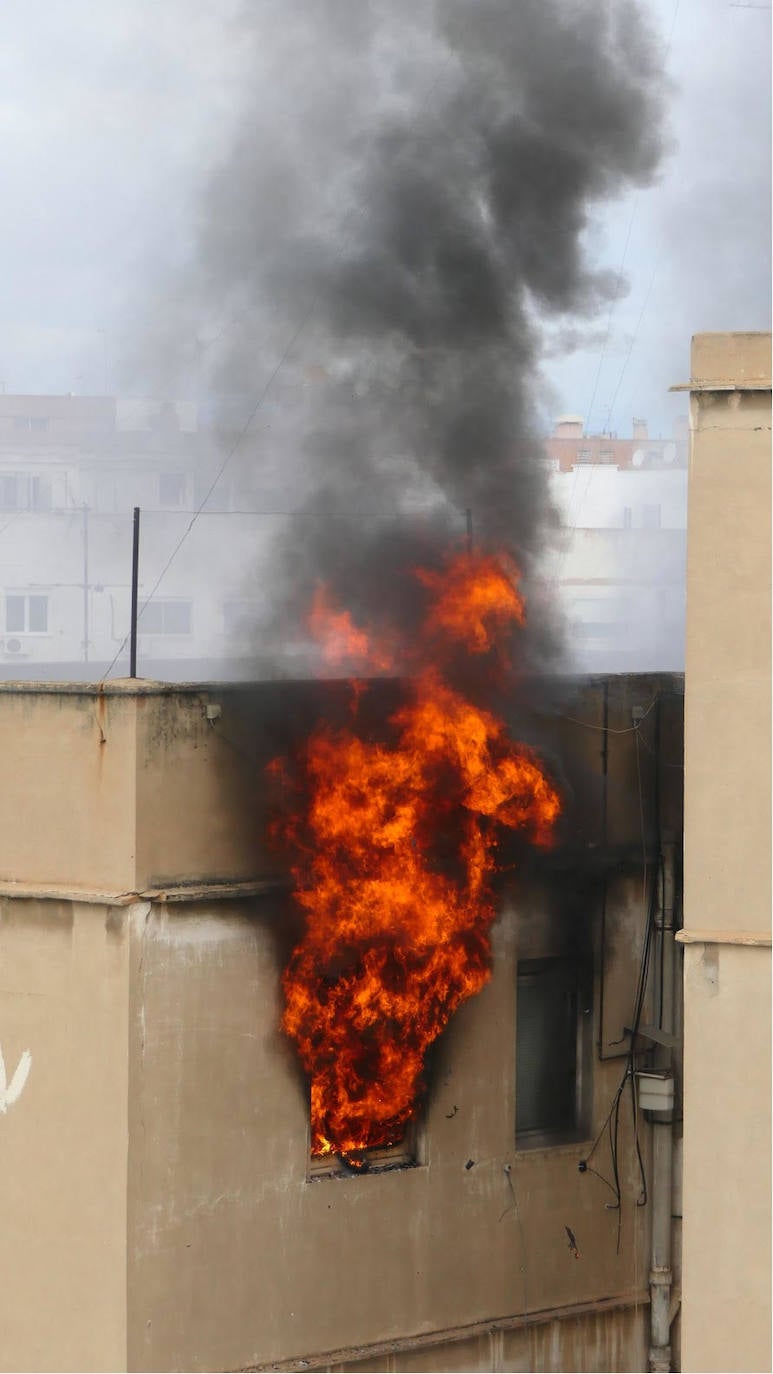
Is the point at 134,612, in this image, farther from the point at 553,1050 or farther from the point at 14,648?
the point at 14,648

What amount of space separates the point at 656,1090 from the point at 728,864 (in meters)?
5.49

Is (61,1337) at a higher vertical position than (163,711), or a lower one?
lower

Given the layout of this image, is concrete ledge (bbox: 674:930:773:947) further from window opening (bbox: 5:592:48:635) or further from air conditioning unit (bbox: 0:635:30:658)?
window opening (bbox: 5:592:48:635)

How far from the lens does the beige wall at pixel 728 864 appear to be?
955cm

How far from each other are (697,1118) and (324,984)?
4.37m

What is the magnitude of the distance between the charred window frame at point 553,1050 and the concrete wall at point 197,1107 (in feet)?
0.95

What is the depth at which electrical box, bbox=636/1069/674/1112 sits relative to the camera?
1463 centimetres

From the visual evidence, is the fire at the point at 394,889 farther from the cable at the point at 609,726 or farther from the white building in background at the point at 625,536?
the white building in background at the point at 625,536

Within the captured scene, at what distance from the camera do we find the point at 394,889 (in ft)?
44.5

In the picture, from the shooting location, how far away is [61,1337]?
1279 centimetres

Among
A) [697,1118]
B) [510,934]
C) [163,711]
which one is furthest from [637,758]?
[697,1118]

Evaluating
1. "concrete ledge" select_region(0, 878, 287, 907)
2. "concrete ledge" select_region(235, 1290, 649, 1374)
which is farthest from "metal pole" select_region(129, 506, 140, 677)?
"concrete ledge" select_region(235, 1290, 649, 1374)

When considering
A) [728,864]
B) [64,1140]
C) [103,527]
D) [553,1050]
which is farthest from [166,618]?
[728,864]

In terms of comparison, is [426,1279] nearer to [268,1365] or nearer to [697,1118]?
[268,1365]
